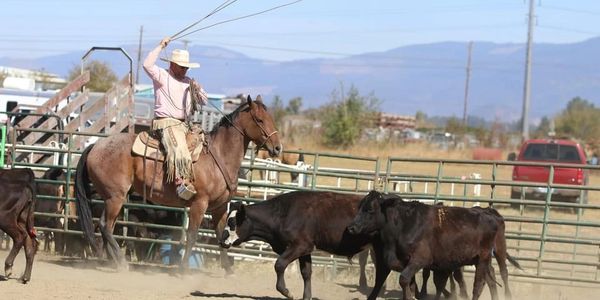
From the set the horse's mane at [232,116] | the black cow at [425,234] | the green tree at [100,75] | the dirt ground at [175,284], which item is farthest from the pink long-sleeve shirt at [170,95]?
the green tree at [100,75]

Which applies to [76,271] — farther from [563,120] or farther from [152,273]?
[563,120]

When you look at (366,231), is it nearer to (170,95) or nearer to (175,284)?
(175,284)

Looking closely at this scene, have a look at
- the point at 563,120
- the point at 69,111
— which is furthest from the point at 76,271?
the point at 563,120

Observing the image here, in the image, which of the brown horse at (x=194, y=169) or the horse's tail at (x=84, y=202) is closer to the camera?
the brown horse at (x=194, y=169)

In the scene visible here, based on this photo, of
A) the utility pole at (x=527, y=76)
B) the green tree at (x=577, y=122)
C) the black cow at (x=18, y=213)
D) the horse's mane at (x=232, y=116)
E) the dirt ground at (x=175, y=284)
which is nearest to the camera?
the dirt ground at (x=175, y=284)

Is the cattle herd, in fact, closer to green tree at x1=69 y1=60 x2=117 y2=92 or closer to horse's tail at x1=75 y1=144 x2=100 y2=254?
horse's tail at x1=75 y1=144 x2=100 y2=254

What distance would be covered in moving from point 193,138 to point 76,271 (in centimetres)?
195

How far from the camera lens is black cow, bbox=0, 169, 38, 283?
9.23m

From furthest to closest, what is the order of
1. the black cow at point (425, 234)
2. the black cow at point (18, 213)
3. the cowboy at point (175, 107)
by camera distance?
the cowboy at point (175, 107), the black cow at point (18, 213), the black cow at point (425, 234)

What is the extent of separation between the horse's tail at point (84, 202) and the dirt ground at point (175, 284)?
1.28 ft

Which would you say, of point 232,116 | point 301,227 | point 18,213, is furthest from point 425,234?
point 18,213

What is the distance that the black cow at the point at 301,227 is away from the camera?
8766mm

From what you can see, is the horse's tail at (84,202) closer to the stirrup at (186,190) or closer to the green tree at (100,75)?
the stirrup at (186,190)

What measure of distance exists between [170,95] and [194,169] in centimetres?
85
